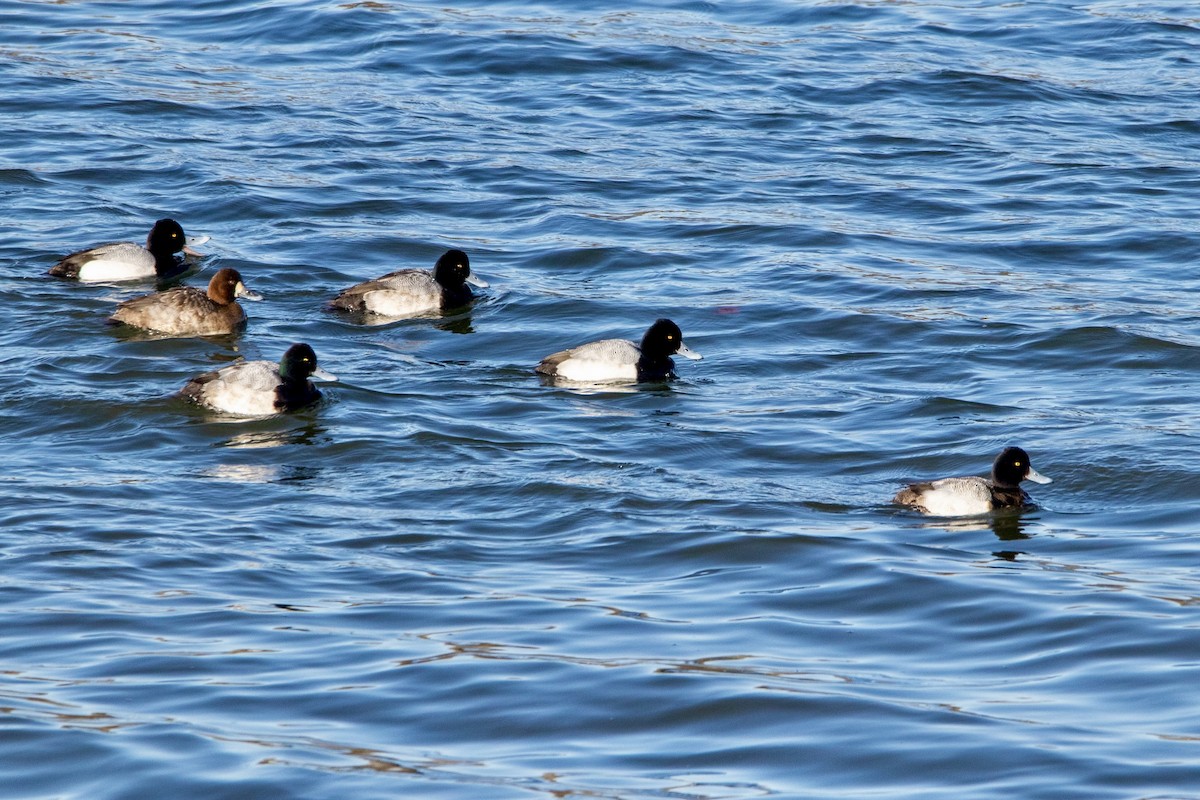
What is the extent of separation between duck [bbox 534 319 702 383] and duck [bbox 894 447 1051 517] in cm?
341

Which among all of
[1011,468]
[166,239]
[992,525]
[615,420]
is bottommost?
[992,525]

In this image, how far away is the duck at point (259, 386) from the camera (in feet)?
44.5

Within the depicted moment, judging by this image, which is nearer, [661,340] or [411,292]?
[661,340]

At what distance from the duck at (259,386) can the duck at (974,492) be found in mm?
4797

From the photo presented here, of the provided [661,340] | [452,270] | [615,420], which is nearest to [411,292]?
[452,270]

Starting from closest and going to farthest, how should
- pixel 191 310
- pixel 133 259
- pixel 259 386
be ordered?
pixel 259 386
pixel 191 310
pixel 133 259

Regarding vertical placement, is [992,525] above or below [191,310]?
below

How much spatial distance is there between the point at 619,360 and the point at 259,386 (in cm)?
297

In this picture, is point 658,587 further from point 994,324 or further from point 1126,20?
point 1126,20

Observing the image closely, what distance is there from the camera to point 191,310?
15953mm

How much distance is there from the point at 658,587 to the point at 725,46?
18.2 meters

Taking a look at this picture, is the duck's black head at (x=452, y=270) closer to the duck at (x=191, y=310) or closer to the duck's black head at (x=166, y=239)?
the duck at (x=191, y=310)

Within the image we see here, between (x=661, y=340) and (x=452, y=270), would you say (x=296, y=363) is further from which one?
(x=452, y=270)

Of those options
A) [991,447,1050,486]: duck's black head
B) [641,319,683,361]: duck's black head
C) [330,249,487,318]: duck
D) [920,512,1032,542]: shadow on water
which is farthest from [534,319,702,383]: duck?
[920,512,1032,542]: shadow on water
